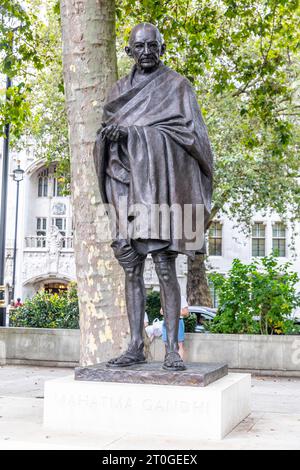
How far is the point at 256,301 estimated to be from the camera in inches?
504

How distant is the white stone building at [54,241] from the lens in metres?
39.9

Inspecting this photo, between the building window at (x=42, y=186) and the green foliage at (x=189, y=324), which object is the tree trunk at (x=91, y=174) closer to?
the green foliage at (x=189, y=324)

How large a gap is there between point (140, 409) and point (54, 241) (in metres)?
36.4

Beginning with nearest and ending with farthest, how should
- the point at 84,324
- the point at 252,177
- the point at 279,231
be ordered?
the point at 84,324 → the point at 252,177 → the point at 279,231

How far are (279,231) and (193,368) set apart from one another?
3595 cm

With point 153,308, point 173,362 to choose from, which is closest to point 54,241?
point 153,308

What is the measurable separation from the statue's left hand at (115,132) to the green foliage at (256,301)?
27.9 feet

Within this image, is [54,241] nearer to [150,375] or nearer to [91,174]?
[91,174]

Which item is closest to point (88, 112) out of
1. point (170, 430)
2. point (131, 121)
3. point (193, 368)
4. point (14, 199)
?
point (131, 121)

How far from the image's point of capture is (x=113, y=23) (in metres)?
7.72

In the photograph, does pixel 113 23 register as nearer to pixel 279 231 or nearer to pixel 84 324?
pixel 84 324

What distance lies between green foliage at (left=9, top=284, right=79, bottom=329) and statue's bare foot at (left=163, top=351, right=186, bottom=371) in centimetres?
1021

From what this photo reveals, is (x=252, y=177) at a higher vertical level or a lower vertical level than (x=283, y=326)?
higher

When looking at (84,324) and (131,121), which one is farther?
(84,324)
